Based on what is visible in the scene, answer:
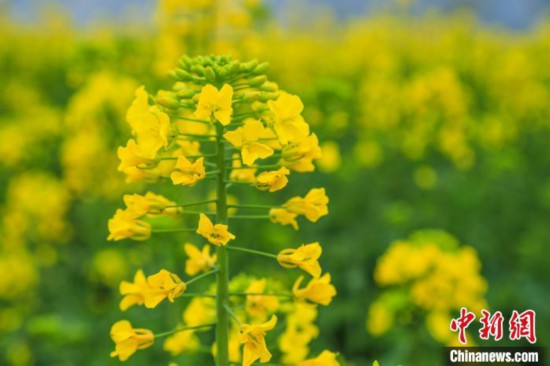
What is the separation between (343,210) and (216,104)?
16.7ft

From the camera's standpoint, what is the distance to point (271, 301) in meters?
2.34

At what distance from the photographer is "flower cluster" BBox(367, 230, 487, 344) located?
13.4 ft

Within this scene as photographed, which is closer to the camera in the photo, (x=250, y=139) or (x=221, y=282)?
(x=250, y=139)

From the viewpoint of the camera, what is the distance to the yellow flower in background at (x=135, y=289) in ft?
7.00

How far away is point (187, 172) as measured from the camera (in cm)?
203

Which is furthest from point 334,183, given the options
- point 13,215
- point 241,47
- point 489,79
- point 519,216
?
point 489,79

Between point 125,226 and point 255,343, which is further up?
point 125,226

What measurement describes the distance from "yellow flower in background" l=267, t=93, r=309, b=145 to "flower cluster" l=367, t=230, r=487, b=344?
225 centimetres

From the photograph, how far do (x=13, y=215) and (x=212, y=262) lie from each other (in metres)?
4.82

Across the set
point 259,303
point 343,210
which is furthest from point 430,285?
point 343,210

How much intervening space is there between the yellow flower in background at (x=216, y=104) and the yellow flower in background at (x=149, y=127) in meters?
0.13

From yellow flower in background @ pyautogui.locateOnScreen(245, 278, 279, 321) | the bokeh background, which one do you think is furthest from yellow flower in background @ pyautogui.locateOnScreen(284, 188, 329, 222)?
the bokeh background

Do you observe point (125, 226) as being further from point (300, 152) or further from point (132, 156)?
point (300, 152)

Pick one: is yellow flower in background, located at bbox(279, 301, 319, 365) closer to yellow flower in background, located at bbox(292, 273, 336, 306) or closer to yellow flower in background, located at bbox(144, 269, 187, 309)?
yellow flower in background, located at bbox(292, 273, 336, 306)
